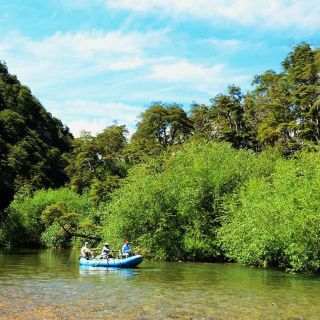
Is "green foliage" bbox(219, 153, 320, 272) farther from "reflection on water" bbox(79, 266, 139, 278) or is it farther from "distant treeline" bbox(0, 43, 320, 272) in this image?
"reflection on water" bbox(79, 266, 139, 278)

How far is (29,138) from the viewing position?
93688 millimetres

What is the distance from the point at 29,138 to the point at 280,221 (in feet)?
238

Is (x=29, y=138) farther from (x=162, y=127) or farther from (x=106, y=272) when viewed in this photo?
(x=106, y=272)

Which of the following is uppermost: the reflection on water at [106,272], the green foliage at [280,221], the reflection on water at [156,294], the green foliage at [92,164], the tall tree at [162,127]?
the tall tree at [162,127]

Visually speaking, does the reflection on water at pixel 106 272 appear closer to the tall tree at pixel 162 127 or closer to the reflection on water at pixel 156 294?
the reflection on water at pixel 156 294

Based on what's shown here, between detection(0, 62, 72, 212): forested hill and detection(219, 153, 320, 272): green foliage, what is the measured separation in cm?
4912

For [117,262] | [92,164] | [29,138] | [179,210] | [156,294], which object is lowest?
[156,294]

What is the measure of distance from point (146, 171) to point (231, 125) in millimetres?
31697

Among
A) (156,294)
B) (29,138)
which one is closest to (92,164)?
(29,138)

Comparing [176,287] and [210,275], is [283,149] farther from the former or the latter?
[176,287]

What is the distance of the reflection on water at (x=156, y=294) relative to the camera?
53.2 feet

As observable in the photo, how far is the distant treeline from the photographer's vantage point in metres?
31.0

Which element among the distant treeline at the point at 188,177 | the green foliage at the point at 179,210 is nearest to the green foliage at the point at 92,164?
the distant treeline at the point at 188,177

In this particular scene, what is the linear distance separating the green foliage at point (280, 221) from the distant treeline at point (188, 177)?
0.25 ft
